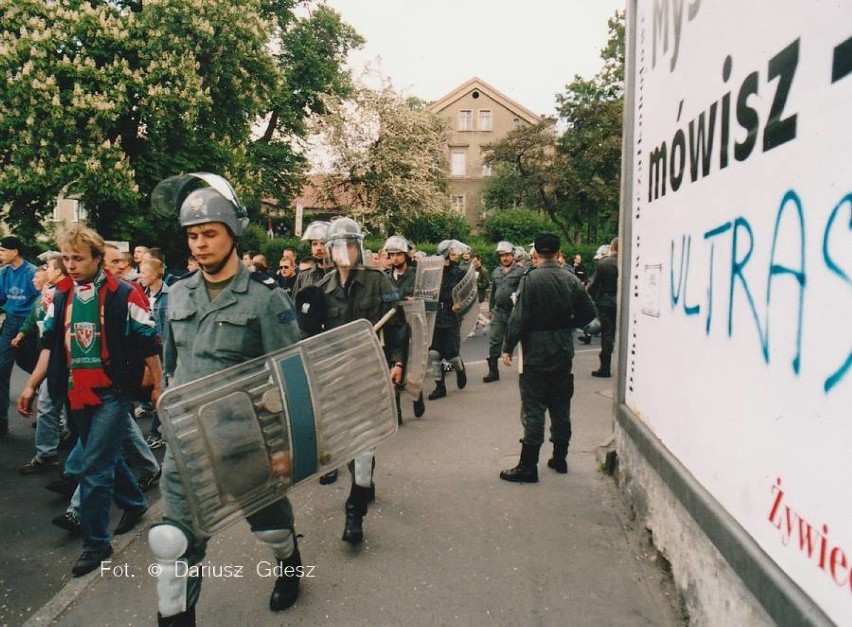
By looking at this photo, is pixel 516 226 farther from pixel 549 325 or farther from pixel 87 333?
pixel 87 333

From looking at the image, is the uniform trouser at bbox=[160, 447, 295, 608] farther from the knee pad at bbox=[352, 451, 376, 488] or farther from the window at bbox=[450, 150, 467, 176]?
the window at bbox=[450, 150, 467, 176]

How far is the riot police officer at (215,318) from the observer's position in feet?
8.13

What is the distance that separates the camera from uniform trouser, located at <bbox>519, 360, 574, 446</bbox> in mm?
4527

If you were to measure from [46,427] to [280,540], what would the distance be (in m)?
3.38

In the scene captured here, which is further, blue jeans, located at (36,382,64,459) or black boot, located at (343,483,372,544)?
blue jeans, located at (36,382,64,459)

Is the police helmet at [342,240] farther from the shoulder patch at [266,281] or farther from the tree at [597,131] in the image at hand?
the tree at [597,131]

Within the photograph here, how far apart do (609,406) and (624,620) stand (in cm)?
423

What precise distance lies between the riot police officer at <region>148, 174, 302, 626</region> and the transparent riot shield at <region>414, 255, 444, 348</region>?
159 inches

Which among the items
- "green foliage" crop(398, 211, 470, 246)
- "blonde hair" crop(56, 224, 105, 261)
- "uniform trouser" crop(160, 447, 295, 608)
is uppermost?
"green foliage" crop(398, 211, 470, 246)

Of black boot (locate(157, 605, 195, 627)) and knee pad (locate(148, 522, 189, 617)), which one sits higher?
knee pad (locate(148, 522, 189, 617))

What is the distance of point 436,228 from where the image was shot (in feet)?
111

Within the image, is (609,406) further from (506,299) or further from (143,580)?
(143,580)

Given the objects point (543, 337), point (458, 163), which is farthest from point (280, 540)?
point (458, 163)

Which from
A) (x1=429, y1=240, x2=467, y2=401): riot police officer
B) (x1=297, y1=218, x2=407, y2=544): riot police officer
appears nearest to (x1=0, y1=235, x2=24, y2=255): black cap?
(x1=297, y1=218, x2=407, y2=544): riot police officer
